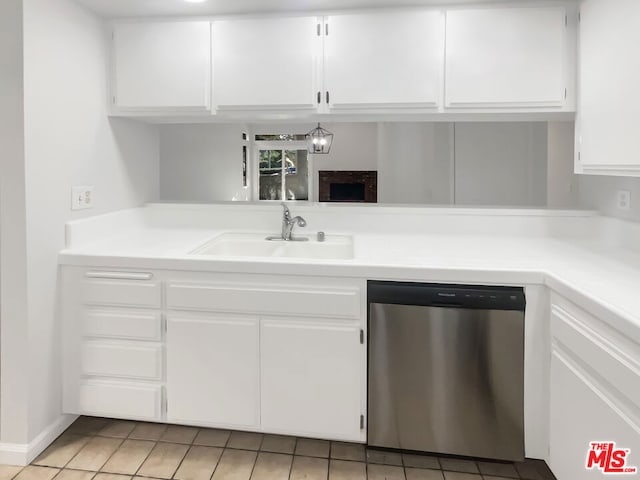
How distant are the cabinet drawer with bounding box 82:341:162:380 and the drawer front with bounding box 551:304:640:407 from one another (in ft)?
5.31

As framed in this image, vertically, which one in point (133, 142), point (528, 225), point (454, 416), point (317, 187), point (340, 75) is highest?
point (340, 75)

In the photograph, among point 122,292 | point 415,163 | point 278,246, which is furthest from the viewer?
point 415,163

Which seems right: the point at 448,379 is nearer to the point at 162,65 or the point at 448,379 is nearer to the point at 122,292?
the point at 122,292

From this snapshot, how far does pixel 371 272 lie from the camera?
5.85 feet

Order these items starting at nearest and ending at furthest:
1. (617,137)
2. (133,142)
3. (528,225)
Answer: (617,137) < (528,225) < (133,142)

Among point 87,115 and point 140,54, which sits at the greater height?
point 140,54

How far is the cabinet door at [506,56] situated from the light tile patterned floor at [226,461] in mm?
1659

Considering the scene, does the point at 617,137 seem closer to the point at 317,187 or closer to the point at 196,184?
the point at 317,187

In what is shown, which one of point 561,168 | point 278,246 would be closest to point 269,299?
point 278,246

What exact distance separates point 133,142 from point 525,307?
89.1 inches

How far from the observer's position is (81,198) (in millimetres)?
2152

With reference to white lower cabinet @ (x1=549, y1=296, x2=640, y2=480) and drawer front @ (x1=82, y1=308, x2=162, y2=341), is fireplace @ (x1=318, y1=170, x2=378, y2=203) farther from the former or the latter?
white lower cabinet @ (x1=549, y1=296, x2=640, y2=480)

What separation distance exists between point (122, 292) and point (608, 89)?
2.20 m

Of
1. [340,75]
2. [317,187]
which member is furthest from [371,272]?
[317,187]
